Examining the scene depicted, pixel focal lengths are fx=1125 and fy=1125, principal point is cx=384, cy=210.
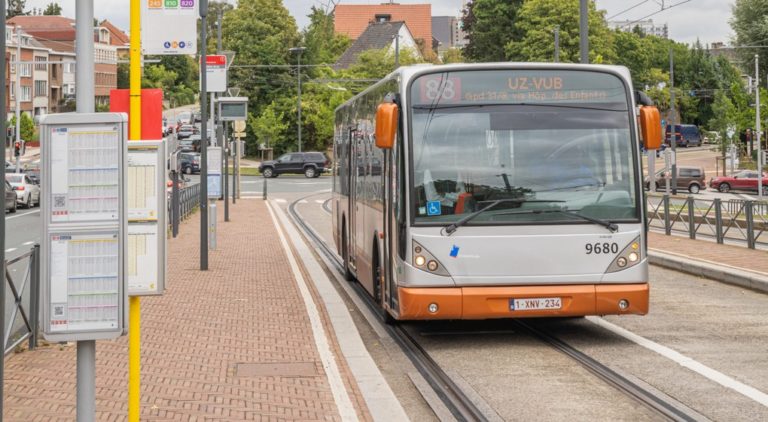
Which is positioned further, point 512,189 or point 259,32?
point 259,32

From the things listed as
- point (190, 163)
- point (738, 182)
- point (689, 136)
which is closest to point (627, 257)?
point (738, 182)

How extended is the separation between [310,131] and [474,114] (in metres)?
76.2

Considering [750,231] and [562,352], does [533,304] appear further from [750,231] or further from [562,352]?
[750,231]

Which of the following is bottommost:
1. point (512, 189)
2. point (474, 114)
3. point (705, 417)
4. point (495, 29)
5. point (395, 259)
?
point (705, 417)

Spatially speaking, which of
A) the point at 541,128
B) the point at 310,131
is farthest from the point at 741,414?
the point at 310,131

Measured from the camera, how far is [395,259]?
11203 mm

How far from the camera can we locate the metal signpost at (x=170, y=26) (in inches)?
595

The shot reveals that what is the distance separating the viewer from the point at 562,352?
34.8 feet

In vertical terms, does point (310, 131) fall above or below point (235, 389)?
above

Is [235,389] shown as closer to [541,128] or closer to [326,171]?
[541,128]

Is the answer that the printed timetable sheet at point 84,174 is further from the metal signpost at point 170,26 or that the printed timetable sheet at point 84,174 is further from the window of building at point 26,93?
the window of building at point 26,93

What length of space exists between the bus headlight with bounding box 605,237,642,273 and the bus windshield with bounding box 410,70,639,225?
261 mm

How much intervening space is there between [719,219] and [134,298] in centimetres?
1946

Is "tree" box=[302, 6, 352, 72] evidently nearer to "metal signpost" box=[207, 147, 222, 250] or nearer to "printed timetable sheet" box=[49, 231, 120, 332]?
"metal signpost" box=[207, 147, 222, 250]
